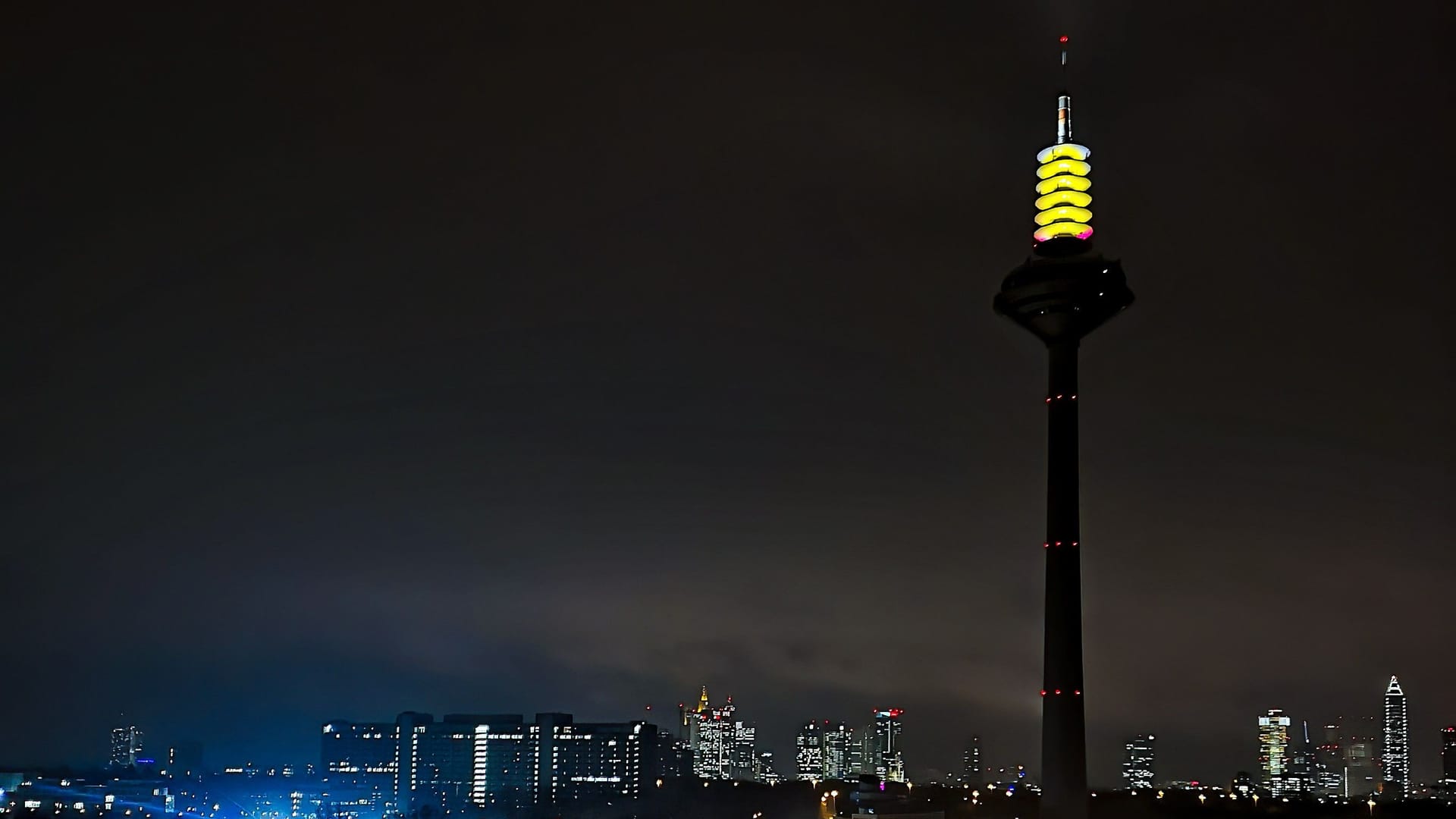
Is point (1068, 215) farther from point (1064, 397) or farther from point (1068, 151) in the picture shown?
Result: point (1064, 397)

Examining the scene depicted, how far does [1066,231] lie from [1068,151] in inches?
201

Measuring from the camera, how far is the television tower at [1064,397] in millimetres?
89688

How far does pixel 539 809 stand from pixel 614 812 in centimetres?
2045

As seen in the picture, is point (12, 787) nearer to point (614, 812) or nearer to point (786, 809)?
point (614, 812)

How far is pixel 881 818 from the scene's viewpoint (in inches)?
3494

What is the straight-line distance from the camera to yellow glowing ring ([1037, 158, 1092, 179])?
311ft

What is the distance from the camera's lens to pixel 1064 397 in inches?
3595

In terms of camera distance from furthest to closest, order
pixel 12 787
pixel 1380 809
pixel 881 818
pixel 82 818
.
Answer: pixel 12 787, pixel 1380 809, pixel 82 818, pixel 881 818

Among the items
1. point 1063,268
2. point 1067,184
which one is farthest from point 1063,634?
point 1067,184

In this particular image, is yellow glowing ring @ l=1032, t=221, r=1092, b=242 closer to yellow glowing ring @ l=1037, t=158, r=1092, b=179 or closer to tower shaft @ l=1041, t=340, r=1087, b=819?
yellow glowing ring @ l=1037, t=158, r=1092, b=179

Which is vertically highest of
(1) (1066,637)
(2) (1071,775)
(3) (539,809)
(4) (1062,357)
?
(4) (1062,357)

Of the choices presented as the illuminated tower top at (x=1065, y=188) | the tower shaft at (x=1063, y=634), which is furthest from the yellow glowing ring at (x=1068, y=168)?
the tower shaft at (x=1063, y=634)

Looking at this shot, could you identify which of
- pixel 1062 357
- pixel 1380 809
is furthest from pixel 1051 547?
pixel 1380 809

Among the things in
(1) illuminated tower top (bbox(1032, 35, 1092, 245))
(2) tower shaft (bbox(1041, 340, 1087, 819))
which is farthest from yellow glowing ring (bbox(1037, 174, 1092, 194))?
(2) tower shaft (bbox(1041, 340, 1087, 819))
